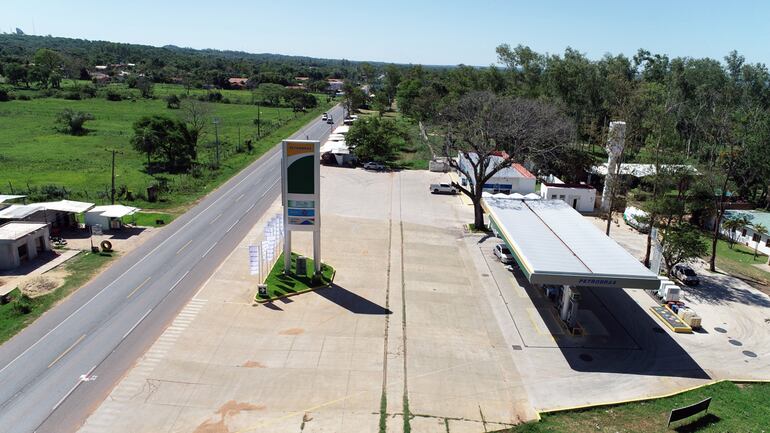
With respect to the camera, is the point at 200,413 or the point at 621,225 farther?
the point at 621,225

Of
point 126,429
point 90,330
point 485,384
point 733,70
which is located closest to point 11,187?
point 90,330

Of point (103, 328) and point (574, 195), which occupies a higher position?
point (574, 195)

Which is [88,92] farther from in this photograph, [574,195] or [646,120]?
[646,120]

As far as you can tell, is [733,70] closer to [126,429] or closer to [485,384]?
[485,384]

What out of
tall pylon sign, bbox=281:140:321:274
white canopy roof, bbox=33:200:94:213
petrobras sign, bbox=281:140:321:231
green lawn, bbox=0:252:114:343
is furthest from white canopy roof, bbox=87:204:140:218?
petrobras sign, bbox=281:140:321:231

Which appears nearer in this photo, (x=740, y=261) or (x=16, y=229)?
(x=16, y=229)

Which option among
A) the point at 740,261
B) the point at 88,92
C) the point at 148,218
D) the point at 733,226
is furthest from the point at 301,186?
the point at 88,92

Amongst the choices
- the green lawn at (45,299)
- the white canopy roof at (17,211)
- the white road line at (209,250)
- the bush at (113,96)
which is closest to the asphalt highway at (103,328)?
the white road line at (209,250)
